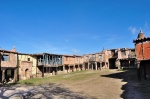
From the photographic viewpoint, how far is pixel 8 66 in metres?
42.2

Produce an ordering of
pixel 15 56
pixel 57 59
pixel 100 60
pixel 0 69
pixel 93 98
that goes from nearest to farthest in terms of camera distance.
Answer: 1. pixel 93 98
2. pixel 0 69
3. pixel 15 56
4. pixel 57 59
5. pixel 100 60

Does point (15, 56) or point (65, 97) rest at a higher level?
point (15, 56)

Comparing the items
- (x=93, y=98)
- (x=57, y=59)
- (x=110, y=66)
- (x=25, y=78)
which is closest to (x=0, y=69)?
(x=25, y=78)

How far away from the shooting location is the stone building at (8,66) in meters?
40.7

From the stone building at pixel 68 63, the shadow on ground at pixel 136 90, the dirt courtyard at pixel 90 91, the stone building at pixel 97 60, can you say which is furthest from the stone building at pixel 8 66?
the stone building at pixel 97 60

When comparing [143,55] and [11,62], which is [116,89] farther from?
[11,62]

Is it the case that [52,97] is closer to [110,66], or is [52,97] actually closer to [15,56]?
[15,56]

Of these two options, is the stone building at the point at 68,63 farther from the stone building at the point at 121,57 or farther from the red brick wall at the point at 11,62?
the red brick wall at the point at 11,62

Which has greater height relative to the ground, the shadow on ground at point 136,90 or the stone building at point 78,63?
the stone building at point 78,63

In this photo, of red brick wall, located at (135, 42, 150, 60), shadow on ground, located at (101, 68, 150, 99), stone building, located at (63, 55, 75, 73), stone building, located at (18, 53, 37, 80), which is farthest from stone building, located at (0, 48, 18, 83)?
red brick wall, located at (135, 42, 150, 60)

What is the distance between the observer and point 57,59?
5784 centimetres

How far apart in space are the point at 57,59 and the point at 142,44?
30.7 metres

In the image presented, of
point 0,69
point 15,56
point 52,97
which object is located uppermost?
point 15,56

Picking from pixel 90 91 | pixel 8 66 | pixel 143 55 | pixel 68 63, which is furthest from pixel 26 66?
pixel 143 55
